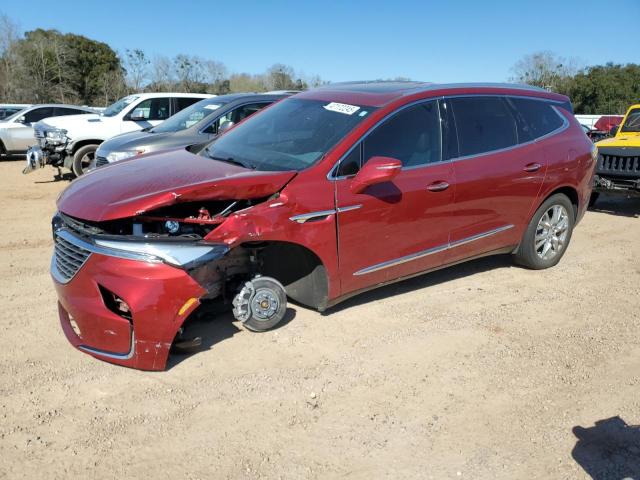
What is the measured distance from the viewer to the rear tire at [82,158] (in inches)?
422

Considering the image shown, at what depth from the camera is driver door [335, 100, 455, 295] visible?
13.3 ft

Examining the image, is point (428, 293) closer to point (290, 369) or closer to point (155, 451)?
point (290, 369)

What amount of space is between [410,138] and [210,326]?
2190 mm

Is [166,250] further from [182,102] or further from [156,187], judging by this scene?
[182,102]

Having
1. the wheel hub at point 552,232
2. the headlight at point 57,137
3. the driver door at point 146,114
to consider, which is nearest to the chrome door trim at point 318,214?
the wheel hub at point 552,232

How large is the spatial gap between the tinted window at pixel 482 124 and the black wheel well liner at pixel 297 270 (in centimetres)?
167

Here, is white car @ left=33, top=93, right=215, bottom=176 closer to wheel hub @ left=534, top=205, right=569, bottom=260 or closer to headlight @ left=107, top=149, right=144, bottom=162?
headlight @ left=107, top=149, right=144, bottom=162

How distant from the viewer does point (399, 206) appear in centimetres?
423

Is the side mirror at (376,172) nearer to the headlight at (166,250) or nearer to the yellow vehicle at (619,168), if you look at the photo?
the headlight at (166,250)

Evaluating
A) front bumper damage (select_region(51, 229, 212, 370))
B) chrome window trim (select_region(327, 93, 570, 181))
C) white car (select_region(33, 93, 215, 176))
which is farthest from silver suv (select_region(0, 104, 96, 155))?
chrome window trim (select_region(327, 93, 570, 181))

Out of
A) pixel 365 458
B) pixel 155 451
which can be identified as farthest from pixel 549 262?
pixel 155 451

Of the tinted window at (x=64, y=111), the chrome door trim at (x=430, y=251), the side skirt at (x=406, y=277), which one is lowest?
the side skirt at (x=406, y=277)

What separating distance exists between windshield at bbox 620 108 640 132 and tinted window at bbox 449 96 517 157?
6009 millimetres

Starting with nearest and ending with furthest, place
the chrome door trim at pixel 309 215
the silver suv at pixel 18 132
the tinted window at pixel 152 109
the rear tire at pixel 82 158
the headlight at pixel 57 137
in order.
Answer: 1. the chrome door trim at pixel 309 215
2. the headlight at pixel 57 137
3. the rear tire at pixel 82 158
4. the tinted window at pixel 152 109
5. the silver suv at pixel 18 132
